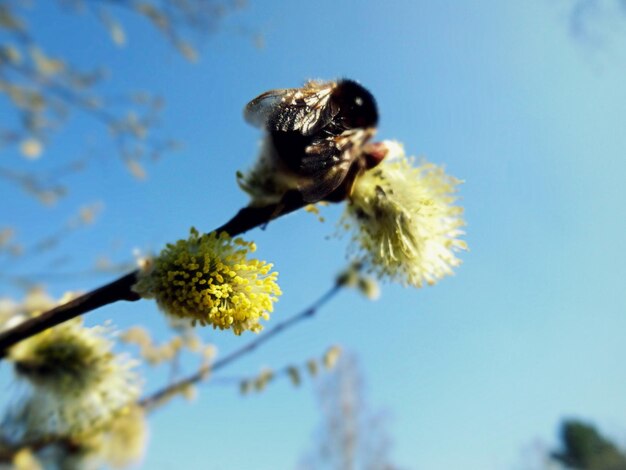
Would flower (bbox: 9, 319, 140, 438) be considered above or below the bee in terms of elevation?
above

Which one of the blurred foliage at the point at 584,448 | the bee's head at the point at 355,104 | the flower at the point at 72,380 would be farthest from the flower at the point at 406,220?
the blurred foliage at the point at 584,448

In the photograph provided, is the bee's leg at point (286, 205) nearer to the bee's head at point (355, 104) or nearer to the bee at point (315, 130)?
the bee at point (315, 130)

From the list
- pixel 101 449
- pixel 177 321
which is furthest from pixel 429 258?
pixel 101 449

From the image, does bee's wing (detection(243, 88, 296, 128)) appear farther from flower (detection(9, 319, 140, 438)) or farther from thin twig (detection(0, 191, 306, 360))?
flower (detection(9, 319, 140, 438))

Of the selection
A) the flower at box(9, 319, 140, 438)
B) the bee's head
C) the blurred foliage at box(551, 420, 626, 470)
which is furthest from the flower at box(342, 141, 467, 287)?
the blurred foliage at box(551, 420, 626, 470)

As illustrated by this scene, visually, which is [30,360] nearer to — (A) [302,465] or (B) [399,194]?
(B) [399,194]
